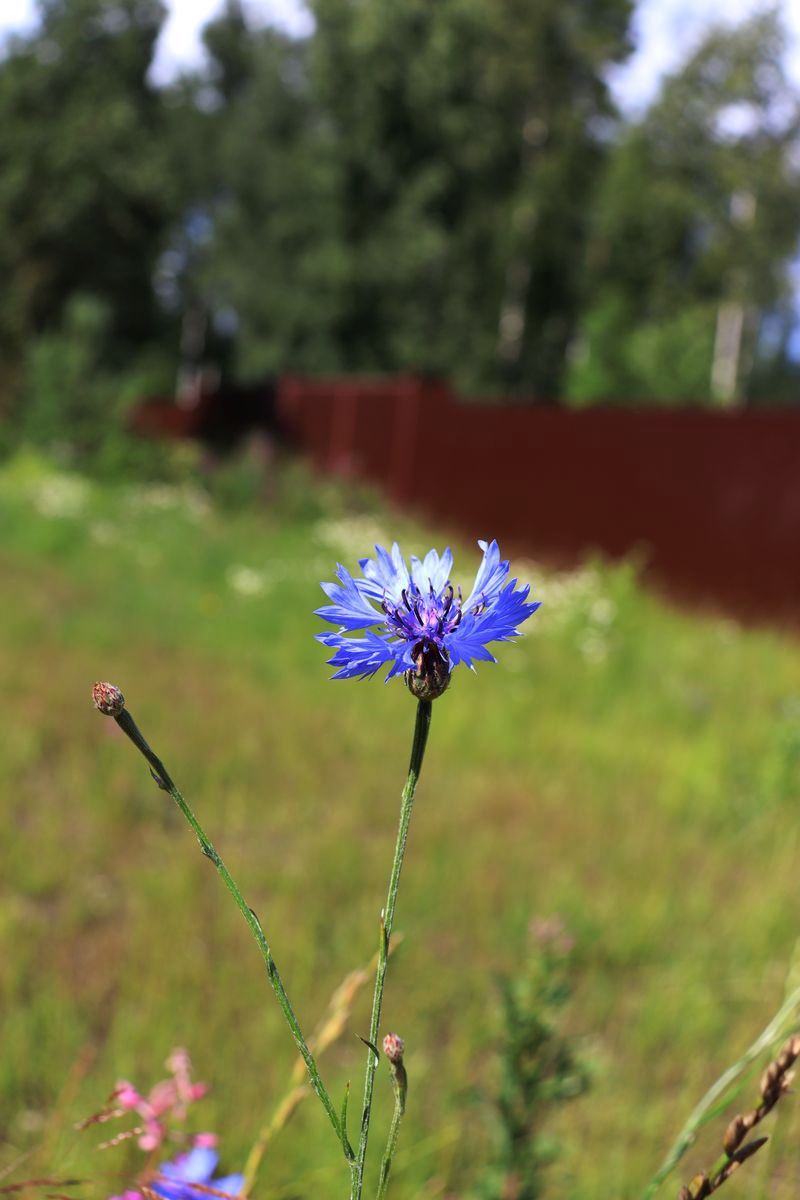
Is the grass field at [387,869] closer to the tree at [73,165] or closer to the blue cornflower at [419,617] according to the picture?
the blue cornflower at [419,617]

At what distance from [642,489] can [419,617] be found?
23.3 ft

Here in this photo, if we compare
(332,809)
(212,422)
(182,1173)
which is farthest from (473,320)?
(182,1173)

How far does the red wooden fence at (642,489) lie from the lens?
21.5 ft

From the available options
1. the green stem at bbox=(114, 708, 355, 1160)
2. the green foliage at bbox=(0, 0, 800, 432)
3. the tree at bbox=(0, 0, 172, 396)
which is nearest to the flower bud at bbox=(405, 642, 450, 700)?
the green stem at bbox=(114, 708, 355, 1160)

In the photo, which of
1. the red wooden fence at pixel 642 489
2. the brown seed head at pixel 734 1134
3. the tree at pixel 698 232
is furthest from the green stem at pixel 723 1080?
the tree at pixel 698 232

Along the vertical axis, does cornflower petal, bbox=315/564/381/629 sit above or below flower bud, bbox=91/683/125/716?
above

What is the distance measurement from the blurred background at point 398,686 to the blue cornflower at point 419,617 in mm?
687

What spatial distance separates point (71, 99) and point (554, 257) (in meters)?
10.5

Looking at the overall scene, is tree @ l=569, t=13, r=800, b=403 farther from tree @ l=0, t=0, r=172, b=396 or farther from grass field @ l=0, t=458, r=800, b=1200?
grass field @ l=0, t=458, r=800, b=1200

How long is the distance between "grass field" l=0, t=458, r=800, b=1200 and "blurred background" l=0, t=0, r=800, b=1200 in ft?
0.04

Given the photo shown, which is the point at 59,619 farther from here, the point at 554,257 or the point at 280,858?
the point at 554,257

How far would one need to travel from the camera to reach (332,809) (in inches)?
118

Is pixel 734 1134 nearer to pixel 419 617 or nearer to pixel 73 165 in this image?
pixel 419 617

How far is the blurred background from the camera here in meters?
1.82
